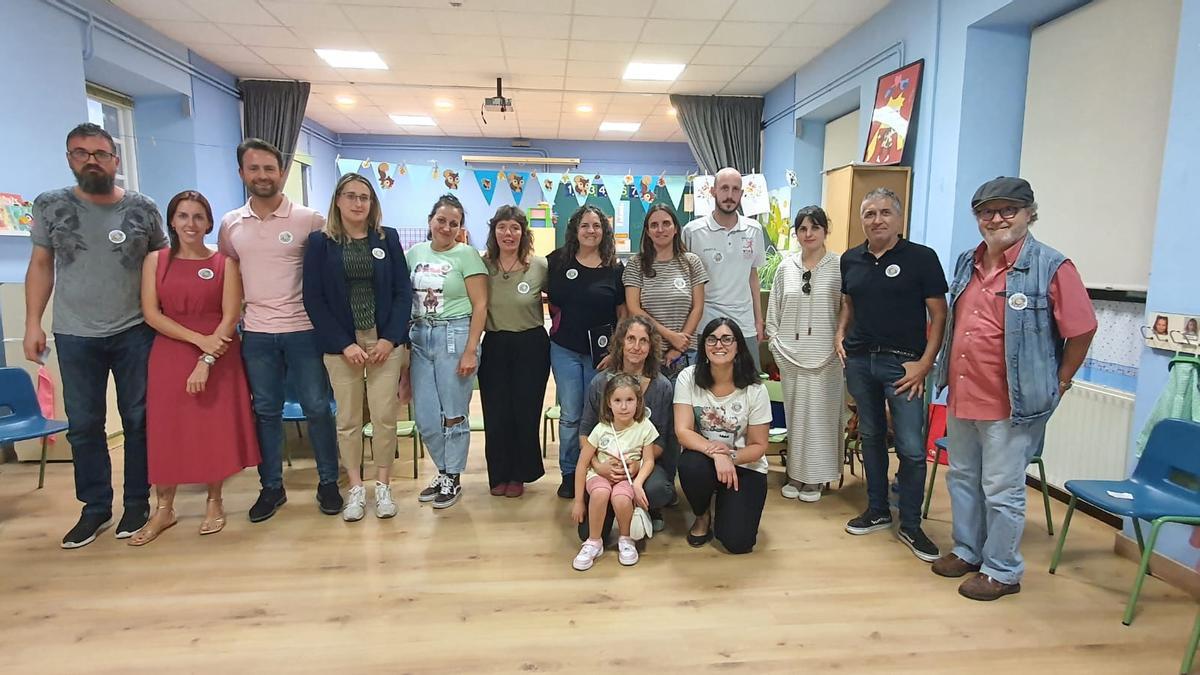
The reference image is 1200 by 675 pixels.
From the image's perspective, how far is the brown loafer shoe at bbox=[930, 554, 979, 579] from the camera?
7.41ft

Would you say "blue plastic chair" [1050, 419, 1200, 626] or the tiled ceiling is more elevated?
the tiled ceiling

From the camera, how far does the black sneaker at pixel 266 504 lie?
107 inches

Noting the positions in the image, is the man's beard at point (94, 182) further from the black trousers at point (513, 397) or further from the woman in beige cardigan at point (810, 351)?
the woman in beige cardigan at point (810, 351)

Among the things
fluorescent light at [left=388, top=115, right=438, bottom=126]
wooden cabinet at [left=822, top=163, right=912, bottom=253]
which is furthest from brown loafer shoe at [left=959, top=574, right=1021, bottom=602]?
fluorescent light at [left=388, top=115, right=438, bottom=126]

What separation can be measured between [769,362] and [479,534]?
6.72ft

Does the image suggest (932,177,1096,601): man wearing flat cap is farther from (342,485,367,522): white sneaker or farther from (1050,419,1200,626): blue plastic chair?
(342,485,367,522): white sneaker

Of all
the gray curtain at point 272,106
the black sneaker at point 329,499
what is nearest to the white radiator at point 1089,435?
the black sneaker at point 329,499

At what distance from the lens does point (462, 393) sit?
2.85m

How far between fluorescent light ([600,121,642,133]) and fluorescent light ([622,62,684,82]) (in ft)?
6.93

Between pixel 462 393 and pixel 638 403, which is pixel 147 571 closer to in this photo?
pixel 462 393

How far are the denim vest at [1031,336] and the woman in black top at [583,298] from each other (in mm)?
1444

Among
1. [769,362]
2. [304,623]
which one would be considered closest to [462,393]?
[304,623]

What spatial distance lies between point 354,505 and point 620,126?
22.4ft

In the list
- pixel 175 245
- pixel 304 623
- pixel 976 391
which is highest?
pixel 175 245
